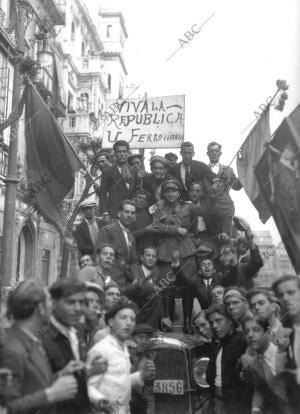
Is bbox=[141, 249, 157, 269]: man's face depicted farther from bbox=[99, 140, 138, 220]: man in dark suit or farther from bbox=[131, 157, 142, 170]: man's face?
bbox=[131, 157, 142, 170]: man's face

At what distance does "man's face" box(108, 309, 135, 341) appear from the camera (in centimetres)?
457

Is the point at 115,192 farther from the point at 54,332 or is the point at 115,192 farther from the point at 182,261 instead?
the point at 54,332

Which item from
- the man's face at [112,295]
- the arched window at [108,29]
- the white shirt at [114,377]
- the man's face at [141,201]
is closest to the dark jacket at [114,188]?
the man's face at [141,201]

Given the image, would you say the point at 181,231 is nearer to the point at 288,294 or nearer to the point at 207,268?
the point at 207,268

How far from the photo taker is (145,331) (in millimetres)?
6465

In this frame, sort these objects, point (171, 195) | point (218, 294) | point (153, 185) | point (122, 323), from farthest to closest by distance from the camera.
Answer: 1. point (153, 185)
2. point (171, 195)
3. point (218, 294)
4. point (122, 323)

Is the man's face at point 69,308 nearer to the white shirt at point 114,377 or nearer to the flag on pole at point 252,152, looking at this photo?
the white shirt at point 114,377

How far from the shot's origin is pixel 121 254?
7.27 m

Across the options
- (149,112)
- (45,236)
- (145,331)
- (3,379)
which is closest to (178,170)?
(149,112)

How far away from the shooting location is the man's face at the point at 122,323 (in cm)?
457

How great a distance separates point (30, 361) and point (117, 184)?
563 centimetres

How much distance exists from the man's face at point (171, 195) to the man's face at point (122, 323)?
322 cm

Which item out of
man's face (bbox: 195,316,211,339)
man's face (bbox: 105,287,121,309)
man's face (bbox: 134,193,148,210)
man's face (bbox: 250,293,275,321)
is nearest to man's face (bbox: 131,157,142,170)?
man's face (bbox: 134,193,148,210)

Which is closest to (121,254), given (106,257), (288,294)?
(106,257)
